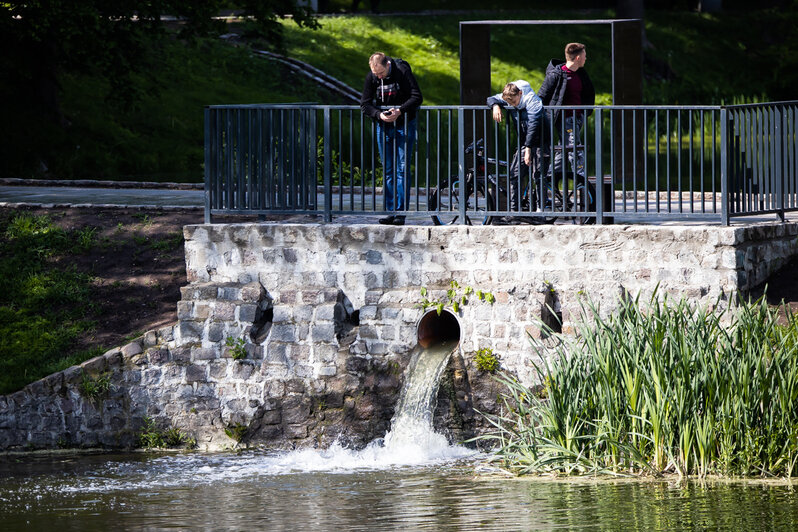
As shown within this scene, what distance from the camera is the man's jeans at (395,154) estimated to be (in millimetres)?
13430

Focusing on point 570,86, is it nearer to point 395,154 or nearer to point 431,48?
point 395,154

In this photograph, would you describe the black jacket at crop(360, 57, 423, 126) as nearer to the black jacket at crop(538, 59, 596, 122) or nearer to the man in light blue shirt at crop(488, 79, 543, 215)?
Answer: the man in light blue shirt at crop(488, 79, 543, 215)

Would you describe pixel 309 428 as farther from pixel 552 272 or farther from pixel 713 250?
pixel 713 250

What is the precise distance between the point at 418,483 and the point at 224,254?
3.81 meters

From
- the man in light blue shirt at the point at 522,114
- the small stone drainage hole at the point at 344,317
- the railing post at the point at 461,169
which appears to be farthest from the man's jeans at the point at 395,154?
the small stone drainage hole at the point at 344,317

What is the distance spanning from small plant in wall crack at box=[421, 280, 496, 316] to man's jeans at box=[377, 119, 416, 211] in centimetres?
99

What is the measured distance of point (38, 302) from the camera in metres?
15.0

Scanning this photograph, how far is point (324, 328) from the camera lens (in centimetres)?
1330

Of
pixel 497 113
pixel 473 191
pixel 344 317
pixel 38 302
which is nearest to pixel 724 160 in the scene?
pixel 497 113

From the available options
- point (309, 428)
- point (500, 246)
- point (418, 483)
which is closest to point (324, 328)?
point (309, 428)

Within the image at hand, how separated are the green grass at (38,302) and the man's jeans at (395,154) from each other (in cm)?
352

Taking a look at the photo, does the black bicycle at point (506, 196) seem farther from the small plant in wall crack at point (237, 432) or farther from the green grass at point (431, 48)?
the green grass at point (431, 48)

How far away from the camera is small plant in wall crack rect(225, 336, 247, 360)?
44.0 ft

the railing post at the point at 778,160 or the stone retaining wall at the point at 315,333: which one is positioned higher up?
the railing post at the point at 778,160
